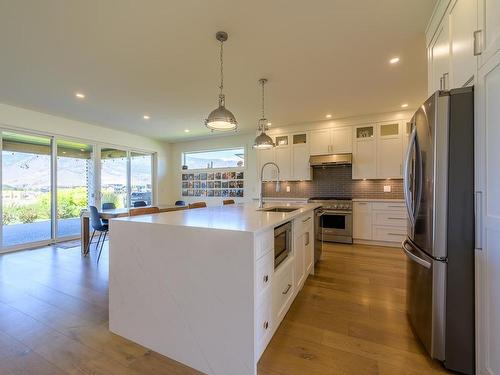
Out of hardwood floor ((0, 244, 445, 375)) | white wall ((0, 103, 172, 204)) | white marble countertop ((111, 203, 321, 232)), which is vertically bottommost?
hardwood floor ((0, 244, 445, 375))

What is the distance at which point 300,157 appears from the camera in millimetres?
5191

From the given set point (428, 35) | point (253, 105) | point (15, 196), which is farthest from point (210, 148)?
point (428, 35)

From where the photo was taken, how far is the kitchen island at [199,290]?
1.33 meters

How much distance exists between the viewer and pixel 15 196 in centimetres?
414

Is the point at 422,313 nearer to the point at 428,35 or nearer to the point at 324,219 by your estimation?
the point at 428,35

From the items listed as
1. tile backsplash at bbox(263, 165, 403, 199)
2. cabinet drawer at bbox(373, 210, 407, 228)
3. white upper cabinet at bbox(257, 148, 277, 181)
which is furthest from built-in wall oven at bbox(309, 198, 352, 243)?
white upper cabinet at bbox(257, 148, 277, 181)

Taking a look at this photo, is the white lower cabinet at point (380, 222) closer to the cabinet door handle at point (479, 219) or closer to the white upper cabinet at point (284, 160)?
the white upper cabinet at point (284, 160)

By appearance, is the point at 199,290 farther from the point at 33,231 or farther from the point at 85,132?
the point at 85,132

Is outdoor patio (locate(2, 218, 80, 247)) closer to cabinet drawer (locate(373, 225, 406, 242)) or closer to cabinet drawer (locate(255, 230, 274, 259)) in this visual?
cabinet drawer (locate(255, 230, 274, 259))

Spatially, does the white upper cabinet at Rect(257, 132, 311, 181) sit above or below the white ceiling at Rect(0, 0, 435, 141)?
below

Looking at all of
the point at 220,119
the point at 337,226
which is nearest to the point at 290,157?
the point at 337,226

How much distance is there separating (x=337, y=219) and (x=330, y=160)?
1.20 meters

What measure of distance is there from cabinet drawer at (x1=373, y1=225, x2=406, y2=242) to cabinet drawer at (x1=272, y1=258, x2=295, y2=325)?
3.04 metres

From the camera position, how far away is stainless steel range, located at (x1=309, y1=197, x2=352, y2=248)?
4.59m
